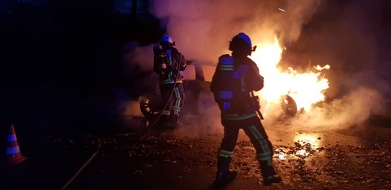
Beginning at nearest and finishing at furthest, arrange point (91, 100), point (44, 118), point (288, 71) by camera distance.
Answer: point (44, 118), point (288, 71), point (91, 100)

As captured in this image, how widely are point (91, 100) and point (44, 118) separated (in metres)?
3.31

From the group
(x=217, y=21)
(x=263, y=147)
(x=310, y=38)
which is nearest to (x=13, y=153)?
(x=263, y=147)

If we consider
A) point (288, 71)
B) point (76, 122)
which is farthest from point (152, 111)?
point (288, 71)

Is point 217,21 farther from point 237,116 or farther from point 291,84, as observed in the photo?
point 237,116

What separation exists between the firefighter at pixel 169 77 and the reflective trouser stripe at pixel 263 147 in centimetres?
346

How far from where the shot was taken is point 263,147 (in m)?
3.99

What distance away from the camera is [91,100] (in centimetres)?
1195

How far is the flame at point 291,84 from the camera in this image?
902 cm

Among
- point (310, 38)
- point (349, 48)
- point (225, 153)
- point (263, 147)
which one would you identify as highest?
point (310, 38)

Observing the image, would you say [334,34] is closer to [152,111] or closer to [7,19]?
[152,111]

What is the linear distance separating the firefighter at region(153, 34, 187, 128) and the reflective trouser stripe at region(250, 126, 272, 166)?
346 cm

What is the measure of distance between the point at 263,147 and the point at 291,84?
5598mm

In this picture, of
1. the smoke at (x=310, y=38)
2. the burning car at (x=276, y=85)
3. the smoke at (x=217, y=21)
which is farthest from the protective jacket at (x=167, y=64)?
the smoke at (x=217, y=21)

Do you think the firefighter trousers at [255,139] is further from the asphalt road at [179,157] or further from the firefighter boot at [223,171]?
the asphalt road at [179,157]
